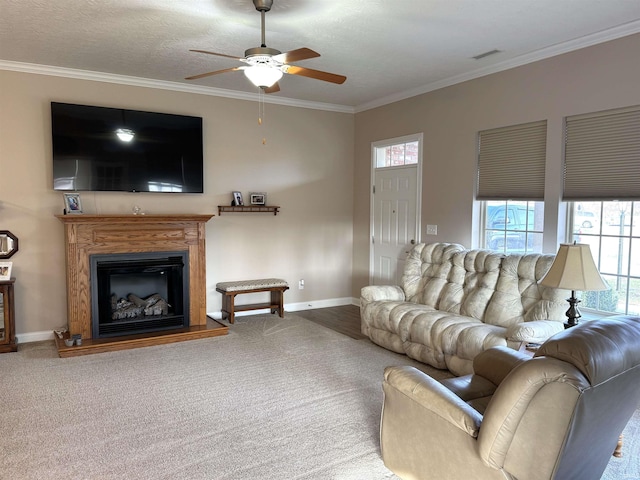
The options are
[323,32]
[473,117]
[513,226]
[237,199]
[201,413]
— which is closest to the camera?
[201,413]

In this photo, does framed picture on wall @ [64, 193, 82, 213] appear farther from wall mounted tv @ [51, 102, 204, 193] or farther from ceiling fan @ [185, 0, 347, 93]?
ceiling fan @ [185, 0, 347, 93]

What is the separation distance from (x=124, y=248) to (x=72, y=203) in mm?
713

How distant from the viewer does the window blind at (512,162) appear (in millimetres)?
4328

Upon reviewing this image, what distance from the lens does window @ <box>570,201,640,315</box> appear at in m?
3.75

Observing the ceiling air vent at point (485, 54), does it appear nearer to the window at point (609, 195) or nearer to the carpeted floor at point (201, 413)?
the window at point (609, 195)

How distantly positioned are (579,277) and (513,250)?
6.27 ft

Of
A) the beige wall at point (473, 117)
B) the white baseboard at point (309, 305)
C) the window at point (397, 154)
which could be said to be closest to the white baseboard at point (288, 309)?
the white baseboard at point (309, 305)

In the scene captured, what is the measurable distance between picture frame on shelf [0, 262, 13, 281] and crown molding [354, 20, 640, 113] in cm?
475

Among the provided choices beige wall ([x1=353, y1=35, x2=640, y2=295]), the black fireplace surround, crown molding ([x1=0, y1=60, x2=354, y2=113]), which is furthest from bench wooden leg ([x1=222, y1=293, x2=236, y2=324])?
crown molding ([x1=0, y1=60, x2=354, y2=113])

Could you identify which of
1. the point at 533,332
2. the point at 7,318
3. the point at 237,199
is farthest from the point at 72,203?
the point at 533,332

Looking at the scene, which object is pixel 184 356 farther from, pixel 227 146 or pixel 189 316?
pixel 227 146

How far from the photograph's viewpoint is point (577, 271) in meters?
2.84

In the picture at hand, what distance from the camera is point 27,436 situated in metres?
2.83

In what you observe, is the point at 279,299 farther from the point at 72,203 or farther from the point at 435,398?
the point at 435,398
